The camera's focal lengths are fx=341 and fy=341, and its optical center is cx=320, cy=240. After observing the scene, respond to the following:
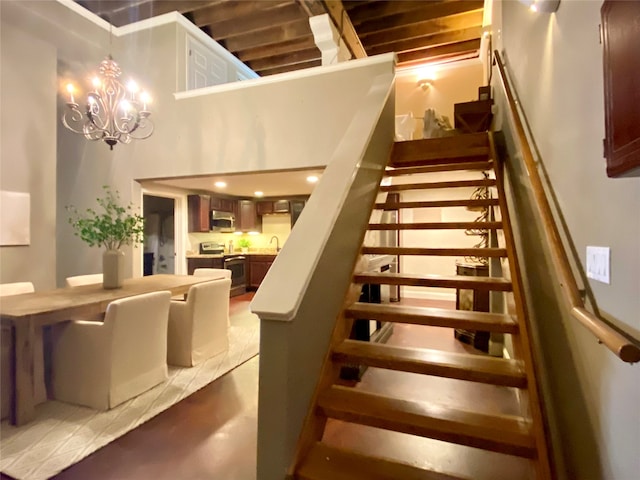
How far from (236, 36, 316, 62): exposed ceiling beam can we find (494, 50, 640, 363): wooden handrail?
169 inches

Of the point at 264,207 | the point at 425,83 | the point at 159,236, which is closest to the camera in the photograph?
the point at 425,83

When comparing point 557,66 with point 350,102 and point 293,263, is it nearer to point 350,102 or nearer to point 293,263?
point 293,263

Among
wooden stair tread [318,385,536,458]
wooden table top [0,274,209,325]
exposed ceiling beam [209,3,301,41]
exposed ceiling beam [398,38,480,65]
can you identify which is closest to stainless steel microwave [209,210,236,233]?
exposed ceiling beam [209,3,301,41]

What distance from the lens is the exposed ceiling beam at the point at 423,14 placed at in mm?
4784

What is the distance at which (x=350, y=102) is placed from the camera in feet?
12.7

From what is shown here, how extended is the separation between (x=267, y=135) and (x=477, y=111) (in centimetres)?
241

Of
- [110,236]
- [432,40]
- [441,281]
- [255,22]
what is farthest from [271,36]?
[441,281]

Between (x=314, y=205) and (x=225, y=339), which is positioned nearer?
(x=314, y=205)

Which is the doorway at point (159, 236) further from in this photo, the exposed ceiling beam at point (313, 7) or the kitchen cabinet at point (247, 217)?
the exposed ceiling beam at point (313, 7)

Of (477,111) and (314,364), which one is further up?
(477,111)

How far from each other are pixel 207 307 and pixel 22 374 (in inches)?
58.1

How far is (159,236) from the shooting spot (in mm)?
7422

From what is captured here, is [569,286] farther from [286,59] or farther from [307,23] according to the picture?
[286,59]

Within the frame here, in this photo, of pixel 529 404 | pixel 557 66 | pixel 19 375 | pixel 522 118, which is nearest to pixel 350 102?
pixel 522 118
